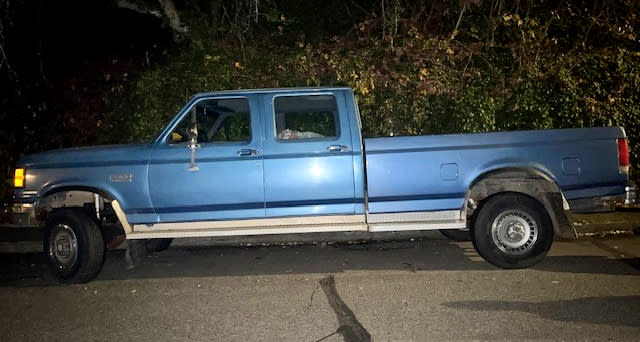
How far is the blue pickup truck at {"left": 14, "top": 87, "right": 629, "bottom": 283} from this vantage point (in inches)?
240

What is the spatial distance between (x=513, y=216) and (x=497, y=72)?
15.7ft

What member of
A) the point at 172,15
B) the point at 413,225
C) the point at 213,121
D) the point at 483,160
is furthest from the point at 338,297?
the point at 172,15

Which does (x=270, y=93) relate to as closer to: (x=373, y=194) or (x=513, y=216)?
(x=373, y=194)

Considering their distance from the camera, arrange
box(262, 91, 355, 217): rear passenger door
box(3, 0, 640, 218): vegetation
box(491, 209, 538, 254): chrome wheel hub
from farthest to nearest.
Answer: box(3, 0, 640, 218): vegetation, box(491, 209, 538, 254): chrome wheel hub, box(262, 91, 355, 217): rear passenger door

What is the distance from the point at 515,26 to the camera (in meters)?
10.6

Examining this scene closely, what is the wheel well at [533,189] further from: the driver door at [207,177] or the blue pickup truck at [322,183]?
the driver door at [207,177]

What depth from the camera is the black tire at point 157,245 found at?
7.62 meters

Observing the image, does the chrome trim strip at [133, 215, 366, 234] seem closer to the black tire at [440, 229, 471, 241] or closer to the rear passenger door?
the rear passenger door

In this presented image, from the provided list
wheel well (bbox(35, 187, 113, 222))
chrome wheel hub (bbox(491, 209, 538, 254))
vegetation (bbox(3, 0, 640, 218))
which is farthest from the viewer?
vegetation (bbox(3, 0, 640, 218))

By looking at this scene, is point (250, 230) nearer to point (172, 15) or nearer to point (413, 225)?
point (413, 225)

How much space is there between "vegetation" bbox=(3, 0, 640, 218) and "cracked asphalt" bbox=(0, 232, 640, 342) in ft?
10.7

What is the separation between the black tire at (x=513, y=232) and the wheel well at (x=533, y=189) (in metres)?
0.09

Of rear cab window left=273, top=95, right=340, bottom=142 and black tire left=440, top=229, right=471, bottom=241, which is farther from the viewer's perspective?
black tire left=440, top=229, right=471, bottom=241

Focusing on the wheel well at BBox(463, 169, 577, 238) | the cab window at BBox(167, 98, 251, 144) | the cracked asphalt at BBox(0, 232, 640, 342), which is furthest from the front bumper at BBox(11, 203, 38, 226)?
the wheel well at BBox(463, 169, 577, 238)
